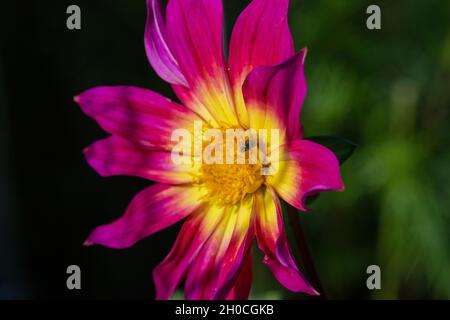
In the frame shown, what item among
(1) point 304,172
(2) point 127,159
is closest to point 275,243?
(1) point 304,172

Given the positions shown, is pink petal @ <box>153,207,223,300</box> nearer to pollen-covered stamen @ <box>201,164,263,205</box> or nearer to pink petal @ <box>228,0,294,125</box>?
pollen-covered stamen @ <box>201,164,263,205</box>

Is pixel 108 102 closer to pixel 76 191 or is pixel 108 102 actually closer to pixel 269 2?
pixel 269 2

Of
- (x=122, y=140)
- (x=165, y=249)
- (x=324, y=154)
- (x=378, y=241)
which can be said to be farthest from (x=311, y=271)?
(x=165, y=249)

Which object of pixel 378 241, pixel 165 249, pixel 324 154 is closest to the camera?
pixel 324 154

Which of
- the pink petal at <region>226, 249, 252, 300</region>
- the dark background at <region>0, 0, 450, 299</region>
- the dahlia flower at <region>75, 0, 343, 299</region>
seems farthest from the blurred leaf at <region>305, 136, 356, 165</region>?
the dark background at <region>0, 0, 450, 299</region>

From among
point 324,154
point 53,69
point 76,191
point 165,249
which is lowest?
point 165,249

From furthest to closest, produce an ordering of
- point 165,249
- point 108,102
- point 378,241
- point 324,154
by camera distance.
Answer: point 165,249 < point 378,241 < point 108,102 < point 324,154
